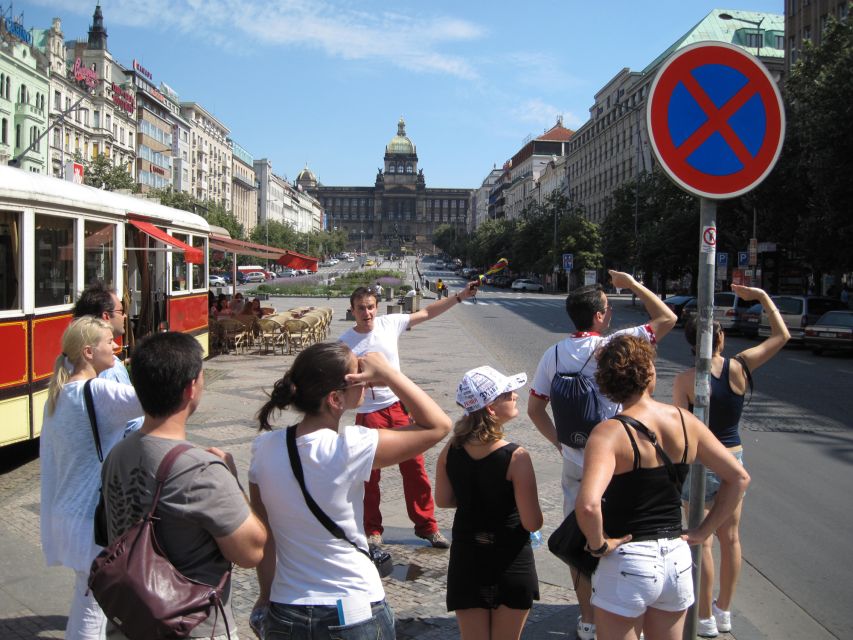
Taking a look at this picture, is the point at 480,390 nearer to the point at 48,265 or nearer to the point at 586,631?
the point at 586,631

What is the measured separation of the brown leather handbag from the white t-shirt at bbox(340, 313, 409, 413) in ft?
11.1

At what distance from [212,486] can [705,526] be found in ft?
6.40

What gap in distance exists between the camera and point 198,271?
16984mm

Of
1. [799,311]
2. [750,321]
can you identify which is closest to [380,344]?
[799,311]

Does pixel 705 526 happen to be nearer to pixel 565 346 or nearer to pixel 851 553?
pixel 565 346

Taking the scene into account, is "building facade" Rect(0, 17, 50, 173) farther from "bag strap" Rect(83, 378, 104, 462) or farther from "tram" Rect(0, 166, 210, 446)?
"bag strap" Rect(83, 378, 104, 462)

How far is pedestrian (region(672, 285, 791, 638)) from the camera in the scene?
454 cm

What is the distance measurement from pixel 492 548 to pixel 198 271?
47.7 feet

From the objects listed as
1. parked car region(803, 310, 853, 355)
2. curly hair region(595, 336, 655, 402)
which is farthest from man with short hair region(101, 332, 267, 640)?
parked car region(803, 310, 853, 355)

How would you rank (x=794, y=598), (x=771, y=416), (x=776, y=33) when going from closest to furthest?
(x=794, y=598), (x=771, y=416), (x=776, y=33)

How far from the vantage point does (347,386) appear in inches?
110

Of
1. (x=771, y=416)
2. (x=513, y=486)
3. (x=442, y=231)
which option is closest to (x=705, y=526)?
(x=513, y=486)

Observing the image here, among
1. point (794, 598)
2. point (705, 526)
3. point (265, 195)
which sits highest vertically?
point (265, 195)

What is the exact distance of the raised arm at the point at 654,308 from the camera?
460 cm
